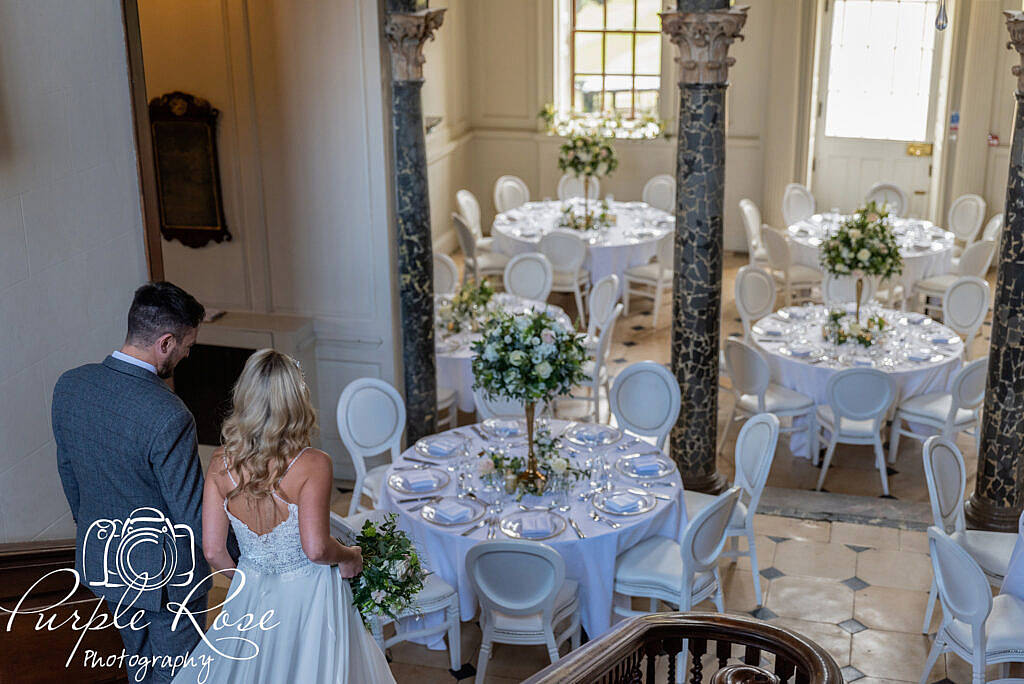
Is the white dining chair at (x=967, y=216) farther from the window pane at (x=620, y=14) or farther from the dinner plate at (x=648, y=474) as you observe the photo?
the dinner plate at (x=648, y=474)

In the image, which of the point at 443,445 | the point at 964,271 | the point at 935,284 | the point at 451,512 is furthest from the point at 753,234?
the point at 451,512

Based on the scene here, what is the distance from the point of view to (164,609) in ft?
10.7

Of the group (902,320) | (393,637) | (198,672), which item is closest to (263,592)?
(198,672)

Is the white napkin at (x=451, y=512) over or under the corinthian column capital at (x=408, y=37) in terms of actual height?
under

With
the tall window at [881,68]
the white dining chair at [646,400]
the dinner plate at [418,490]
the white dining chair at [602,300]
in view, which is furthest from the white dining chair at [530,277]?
the tall window at [881,68]

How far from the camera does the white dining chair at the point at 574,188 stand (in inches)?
432

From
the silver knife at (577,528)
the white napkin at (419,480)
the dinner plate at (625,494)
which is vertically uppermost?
the white napkin at (419,480)

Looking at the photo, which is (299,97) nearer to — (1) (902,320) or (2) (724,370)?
(2) (724,370)

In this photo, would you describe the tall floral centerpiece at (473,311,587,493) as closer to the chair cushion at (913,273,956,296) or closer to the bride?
the bride

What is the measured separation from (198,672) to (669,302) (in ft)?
25.0

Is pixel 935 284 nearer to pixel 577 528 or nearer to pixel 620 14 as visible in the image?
pixel 620 14

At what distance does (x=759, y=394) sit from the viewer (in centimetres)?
677

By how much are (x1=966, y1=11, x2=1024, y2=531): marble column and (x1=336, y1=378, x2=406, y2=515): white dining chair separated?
10.3ft

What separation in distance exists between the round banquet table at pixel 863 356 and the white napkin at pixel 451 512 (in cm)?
279
